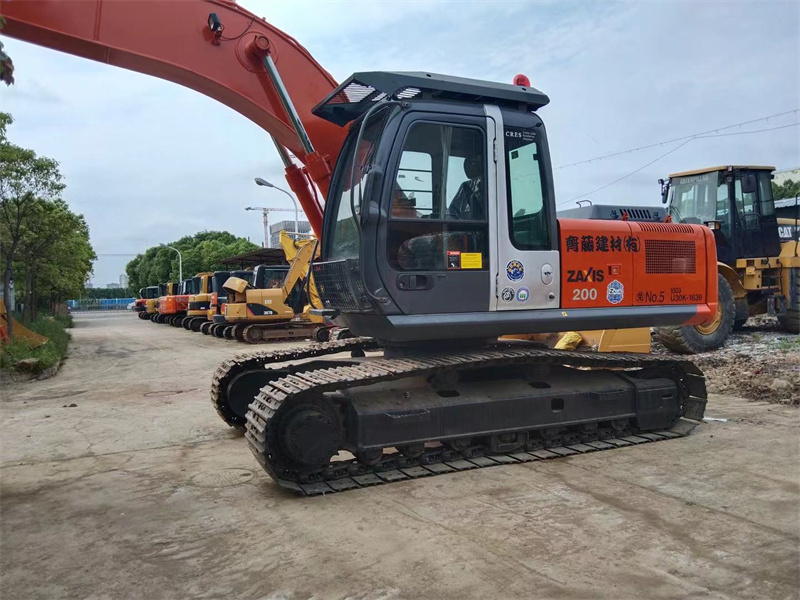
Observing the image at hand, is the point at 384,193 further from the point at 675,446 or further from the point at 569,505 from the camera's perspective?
the point at 675,446

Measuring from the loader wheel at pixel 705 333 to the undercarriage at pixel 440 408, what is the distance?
4.46m

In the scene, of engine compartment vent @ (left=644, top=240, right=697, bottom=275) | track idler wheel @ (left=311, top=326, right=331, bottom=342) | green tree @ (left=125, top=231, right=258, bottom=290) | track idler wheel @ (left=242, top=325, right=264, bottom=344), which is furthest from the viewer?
green tree @ (left=125, top=231, right=258, bottom=290)

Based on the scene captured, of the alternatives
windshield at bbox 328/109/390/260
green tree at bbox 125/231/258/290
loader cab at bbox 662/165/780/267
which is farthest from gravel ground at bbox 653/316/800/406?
green tree at bbox 125/231/258/290

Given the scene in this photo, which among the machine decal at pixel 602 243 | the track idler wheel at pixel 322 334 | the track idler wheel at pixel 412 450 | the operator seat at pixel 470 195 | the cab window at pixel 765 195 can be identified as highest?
the cab window at pixel 765 195

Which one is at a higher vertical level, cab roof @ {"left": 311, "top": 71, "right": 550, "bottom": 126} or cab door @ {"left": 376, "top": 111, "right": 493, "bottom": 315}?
cab roof @ {"left": 311, "top": 71, "right": 550, "bottom": 126}

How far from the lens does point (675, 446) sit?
5.62m

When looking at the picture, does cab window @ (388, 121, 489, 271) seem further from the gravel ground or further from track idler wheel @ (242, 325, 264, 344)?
track idler wheel @ (242, 325, 264, 344)

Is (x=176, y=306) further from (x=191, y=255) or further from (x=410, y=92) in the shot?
(x=191, y=255)

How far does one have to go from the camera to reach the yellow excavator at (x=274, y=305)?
1856 centimetres

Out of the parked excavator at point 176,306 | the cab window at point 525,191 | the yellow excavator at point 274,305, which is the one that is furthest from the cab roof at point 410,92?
the parked excavator at point 176,306

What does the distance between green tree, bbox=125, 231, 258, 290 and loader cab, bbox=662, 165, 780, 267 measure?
44912 millimetres

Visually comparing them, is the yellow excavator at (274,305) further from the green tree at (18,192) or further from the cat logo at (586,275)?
the cat logo at (586,275)

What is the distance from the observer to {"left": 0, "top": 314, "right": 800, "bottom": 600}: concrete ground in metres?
3.13

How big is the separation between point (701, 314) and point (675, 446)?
1357mm
